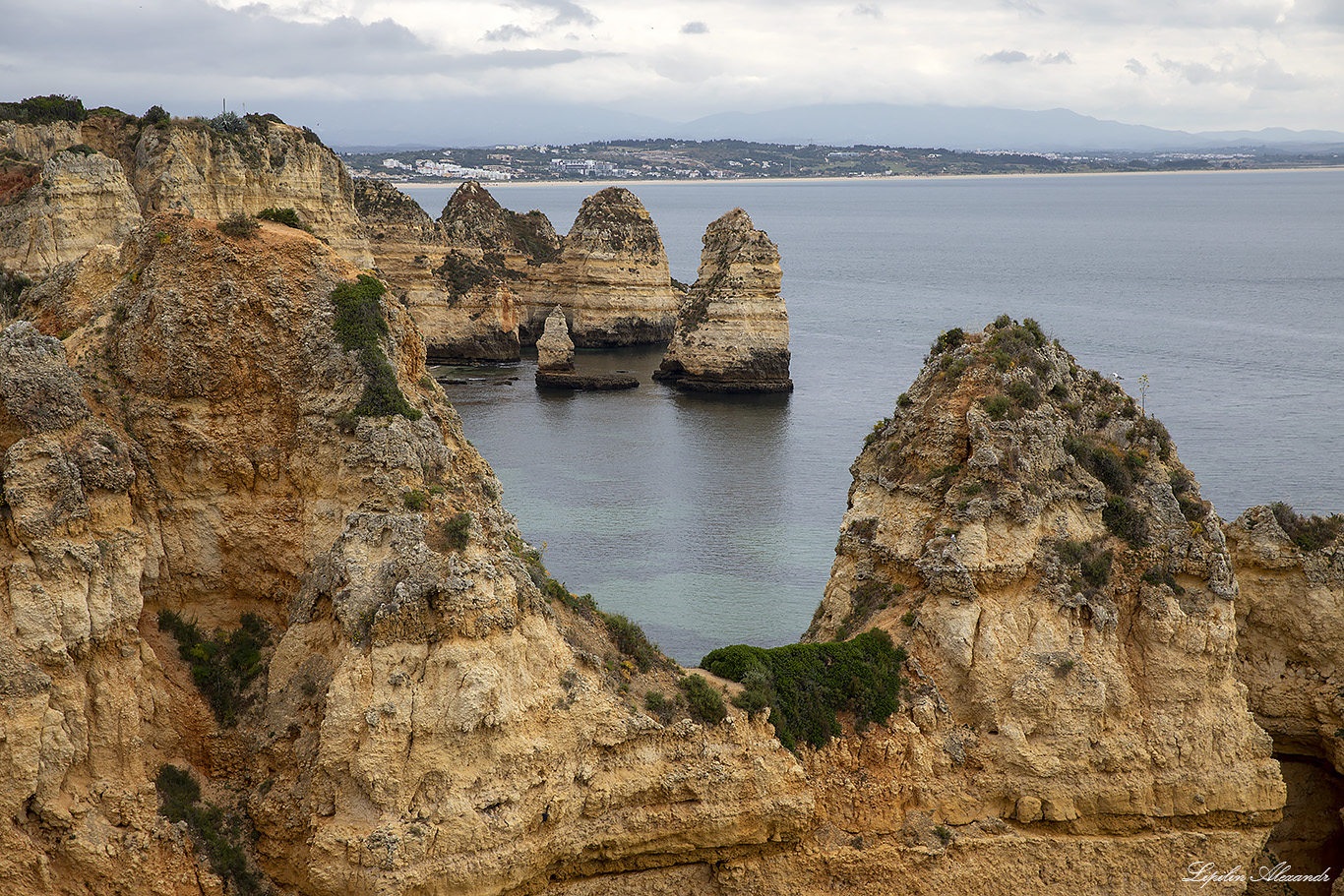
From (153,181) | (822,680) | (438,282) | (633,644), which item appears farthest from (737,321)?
(633,644)

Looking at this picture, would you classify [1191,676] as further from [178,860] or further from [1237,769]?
[178,860]

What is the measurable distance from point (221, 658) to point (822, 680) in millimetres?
9642

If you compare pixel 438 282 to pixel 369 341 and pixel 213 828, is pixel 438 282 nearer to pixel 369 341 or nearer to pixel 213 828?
pixel 369 341

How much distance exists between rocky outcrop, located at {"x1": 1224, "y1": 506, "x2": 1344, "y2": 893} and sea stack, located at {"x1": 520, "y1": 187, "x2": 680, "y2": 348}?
72644 mm

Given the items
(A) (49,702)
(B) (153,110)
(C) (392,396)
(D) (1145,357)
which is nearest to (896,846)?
(C) (392,396)

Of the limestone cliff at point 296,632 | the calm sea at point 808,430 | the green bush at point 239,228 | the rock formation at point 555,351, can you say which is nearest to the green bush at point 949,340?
the limestone cliff at point 296,632

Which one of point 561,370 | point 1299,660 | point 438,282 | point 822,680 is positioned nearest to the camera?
point 822,680

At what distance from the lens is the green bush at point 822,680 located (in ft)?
66.1

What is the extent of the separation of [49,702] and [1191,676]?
1775 cm

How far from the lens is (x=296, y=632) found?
60.6ft

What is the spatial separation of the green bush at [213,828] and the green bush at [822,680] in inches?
310

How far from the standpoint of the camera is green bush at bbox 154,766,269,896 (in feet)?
56.5

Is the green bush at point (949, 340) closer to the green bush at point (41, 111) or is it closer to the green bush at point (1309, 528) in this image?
the green bush at point (1309, 528)

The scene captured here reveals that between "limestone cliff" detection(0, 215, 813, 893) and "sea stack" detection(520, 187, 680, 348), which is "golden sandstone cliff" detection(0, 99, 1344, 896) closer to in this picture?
"limestone cliff" detection(0, 215, 813, 893)
